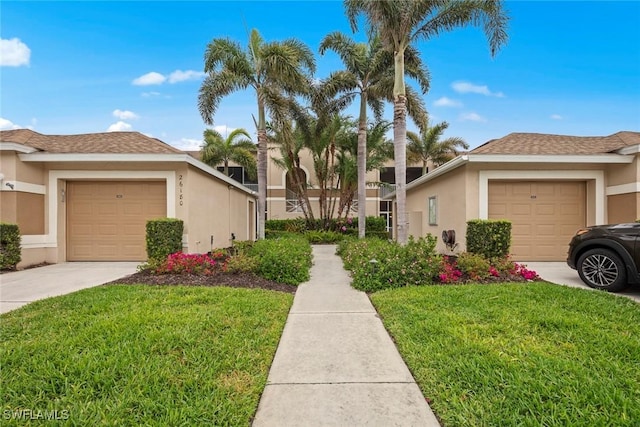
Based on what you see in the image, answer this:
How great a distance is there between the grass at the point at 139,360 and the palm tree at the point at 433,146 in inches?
856

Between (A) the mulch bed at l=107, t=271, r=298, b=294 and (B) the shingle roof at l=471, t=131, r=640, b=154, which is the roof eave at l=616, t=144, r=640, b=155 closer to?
(B) the shingle roof at l=471, t=131, r=640, b=154

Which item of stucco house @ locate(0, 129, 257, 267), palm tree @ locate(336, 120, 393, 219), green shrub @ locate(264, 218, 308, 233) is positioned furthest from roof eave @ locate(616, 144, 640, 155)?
green shrub @ locate(264, 218, 308, 233)

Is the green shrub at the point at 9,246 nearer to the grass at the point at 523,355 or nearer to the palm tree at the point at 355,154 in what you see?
the grass at the point at 523,355

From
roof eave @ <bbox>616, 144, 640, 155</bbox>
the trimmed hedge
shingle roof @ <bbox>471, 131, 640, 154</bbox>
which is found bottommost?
the trimmed hedge

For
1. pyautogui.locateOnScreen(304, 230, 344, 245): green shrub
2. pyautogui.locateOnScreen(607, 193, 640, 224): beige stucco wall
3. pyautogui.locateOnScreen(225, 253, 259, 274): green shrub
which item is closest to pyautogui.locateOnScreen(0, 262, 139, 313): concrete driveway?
pyautogui.locateOnScreen(225, 253, 259, 274): green shrub

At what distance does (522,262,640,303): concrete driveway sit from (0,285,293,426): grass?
20.2ft

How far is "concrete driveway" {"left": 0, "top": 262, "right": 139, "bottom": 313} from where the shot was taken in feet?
18.2

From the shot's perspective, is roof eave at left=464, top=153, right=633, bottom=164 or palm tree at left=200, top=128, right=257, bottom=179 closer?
roof eave at left=464, top=153, right=633, bottom=164

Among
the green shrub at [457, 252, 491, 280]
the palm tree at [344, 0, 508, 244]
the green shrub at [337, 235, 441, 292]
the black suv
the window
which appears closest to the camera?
the black suv

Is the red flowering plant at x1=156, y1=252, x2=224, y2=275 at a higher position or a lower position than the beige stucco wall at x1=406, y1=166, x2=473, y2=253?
A: lower

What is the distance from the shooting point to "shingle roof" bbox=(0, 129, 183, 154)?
915 centimetres

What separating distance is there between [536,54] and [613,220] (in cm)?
618

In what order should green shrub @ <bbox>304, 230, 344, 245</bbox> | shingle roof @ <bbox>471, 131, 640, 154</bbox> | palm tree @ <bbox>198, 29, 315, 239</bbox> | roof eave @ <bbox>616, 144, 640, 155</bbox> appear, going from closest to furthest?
roof eave @ <bbox>616, 144, 640, 155</bbox>, shingle roof @ <bbox>471, 131, 640, 154</bbox>, palm tree @ <bbox>198, 29, 315, 239</bbox>, green shrub @ <bbox>304, 230, 344, 245</bbox>

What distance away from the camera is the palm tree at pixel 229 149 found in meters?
20.8
